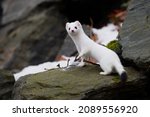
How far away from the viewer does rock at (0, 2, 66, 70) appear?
13.5m

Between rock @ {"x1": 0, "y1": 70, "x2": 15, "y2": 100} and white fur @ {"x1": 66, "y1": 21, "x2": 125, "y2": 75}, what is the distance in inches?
52.9

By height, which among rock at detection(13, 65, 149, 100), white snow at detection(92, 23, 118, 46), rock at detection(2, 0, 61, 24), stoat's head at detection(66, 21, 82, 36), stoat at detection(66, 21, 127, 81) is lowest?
rock at detection(13, 65, 149, 100)

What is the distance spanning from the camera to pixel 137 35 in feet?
23.8

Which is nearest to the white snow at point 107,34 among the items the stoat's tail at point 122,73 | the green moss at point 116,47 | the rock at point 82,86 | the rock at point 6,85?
the green moss at point 116,47

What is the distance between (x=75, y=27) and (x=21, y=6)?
7.65 m

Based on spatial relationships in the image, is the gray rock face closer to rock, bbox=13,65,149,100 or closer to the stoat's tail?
rock, bbox=13,65,149,100

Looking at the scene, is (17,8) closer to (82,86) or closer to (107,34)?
(107,34)

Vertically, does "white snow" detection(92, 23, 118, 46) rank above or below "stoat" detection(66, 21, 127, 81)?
above

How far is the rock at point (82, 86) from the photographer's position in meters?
6.37

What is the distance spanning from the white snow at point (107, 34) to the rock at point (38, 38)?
2.08m

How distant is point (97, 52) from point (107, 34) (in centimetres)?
425

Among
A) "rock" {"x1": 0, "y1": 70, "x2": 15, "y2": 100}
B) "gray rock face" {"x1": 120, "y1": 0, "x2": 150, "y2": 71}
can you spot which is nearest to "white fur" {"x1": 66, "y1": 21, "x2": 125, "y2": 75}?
"gray rock face" {"x1": 120, "y1": 0, "x2": 150, "y2": 71}

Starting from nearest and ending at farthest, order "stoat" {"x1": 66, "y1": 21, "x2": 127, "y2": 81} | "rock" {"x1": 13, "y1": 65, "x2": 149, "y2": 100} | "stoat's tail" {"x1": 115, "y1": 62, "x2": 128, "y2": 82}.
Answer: "stoat's tail" {"x1": 115, "y1": 62, "x2": 128, "y2": 82}
"rock" {"x1": 13, "y1": 65, "x2": 149, "y2": 100}
"stoat" {"x1": 66, "y1": 21, "x2": 127, "y2": 81}

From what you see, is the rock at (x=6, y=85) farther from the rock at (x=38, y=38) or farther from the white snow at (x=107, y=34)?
the rock at (x=38, y=38)
